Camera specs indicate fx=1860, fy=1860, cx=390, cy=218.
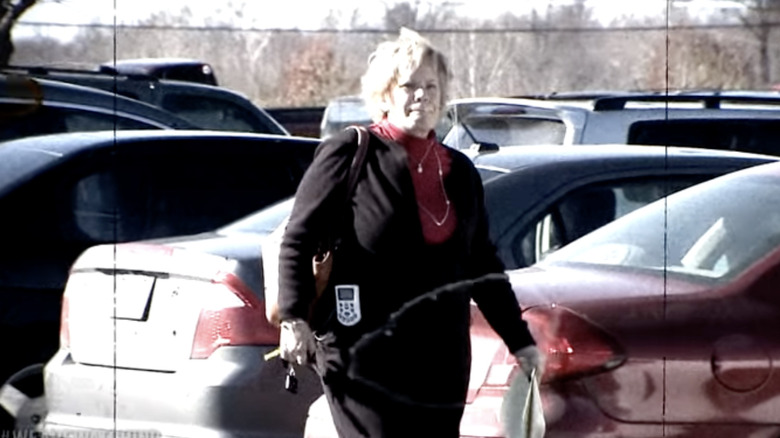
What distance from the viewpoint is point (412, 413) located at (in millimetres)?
4949

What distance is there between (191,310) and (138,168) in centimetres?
76

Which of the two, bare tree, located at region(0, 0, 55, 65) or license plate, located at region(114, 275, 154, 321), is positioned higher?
bare tree, located at region(0, 0, 55, 65)

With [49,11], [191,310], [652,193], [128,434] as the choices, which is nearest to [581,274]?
[652,193]

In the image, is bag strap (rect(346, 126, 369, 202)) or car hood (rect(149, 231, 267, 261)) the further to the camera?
car hood (rect(149, 231, 267, 261))

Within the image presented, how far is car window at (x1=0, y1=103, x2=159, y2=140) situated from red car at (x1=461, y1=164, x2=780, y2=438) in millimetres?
1771

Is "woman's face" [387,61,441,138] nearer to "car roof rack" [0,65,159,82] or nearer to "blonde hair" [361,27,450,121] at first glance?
"blonde hair" [361,27,450,121]

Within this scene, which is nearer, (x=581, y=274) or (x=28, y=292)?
(x=581, y=274)

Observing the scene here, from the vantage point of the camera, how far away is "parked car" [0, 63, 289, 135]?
696 cm

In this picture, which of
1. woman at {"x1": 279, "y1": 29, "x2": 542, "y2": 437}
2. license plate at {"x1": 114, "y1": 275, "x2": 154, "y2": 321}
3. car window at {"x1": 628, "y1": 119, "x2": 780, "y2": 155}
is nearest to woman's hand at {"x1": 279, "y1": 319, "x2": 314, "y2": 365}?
woman at {"x1": 279, "y1": 29, "x2": 542, "y2": 437}

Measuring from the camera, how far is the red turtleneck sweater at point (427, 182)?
501 centimetres

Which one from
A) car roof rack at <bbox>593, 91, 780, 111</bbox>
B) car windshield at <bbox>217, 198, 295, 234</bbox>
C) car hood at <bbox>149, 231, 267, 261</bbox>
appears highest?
car roof rack at <bbox>593, 91, 780, 111</bbox>

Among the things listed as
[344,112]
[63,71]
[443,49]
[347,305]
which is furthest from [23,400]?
[347,305]

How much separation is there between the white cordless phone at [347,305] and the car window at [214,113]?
7.47 feet

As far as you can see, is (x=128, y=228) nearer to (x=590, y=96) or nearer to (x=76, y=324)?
(x=76, y=324)
